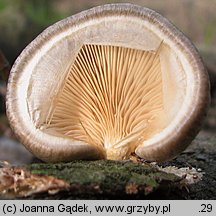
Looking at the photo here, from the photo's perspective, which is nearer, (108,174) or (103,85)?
(108,174)

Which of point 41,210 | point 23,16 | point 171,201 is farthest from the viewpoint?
point 23,16

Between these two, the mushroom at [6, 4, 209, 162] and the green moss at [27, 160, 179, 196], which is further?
the mushroom at [6, 4, 209, 162]

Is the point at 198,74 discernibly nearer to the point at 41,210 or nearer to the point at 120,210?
the point at 120,210

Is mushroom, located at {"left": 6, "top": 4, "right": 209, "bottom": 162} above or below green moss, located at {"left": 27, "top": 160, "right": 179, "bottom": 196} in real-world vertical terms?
above

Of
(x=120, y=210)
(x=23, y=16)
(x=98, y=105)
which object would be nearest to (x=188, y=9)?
(x=23, y=16)

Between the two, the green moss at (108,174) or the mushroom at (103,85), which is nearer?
the green moss at (108,174)

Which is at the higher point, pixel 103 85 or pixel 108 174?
pixel 103 85

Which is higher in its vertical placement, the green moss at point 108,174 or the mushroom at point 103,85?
the mushroom at point 103,85

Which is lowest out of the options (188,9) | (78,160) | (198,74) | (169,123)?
(78,160)
